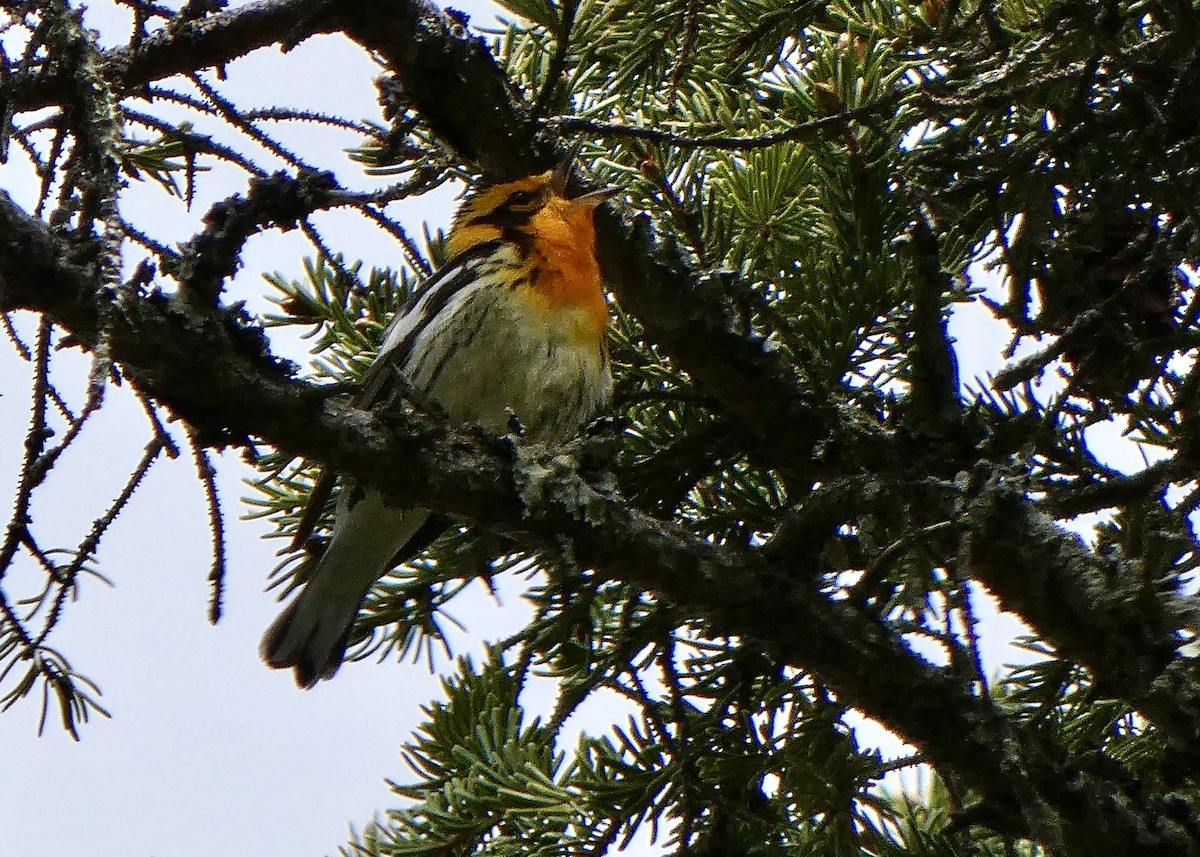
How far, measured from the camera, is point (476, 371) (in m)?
3.11

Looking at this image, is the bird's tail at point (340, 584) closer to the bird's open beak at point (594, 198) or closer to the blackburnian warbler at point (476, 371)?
the blackburnian warbler at point (476, 371)

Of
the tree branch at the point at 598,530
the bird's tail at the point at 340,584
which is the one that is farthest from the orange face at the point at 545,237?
the tree branch at the point at 598,530

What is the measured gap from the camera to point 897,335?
8.16ft

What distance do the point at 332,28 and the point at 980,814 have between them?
174 centimetres

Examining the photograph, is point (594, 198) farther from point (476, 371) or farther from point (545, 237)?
point (545, 237)

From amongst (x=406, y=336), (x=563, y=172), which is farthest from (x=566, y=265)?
(x=563, y=172)

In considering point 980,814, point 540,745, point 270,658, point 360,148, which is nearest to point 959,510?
point 980,814

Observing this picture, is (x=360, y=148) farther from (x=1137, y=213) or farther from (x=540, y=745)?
(x=1137, y=213)

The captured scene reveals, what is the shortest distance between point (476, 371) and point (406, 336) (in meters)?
0.20

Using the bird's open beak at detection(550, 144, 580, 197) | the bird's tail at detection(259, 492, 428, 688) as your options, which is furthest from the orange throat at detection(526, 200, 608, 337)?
the bird's tail at detection(259, 492, 428, 688)

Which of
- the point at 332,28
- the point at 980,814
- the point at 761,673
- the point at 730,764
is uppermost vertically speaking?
the point at 332,28

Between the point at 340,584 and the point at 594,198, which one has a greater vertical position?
the point at 594,198

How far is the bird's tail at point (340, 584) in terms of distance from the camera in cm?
309

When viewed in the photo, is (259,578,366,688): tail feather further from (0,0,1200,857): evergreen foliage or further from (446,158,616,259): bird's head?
(446,158,616,259): bird's head
